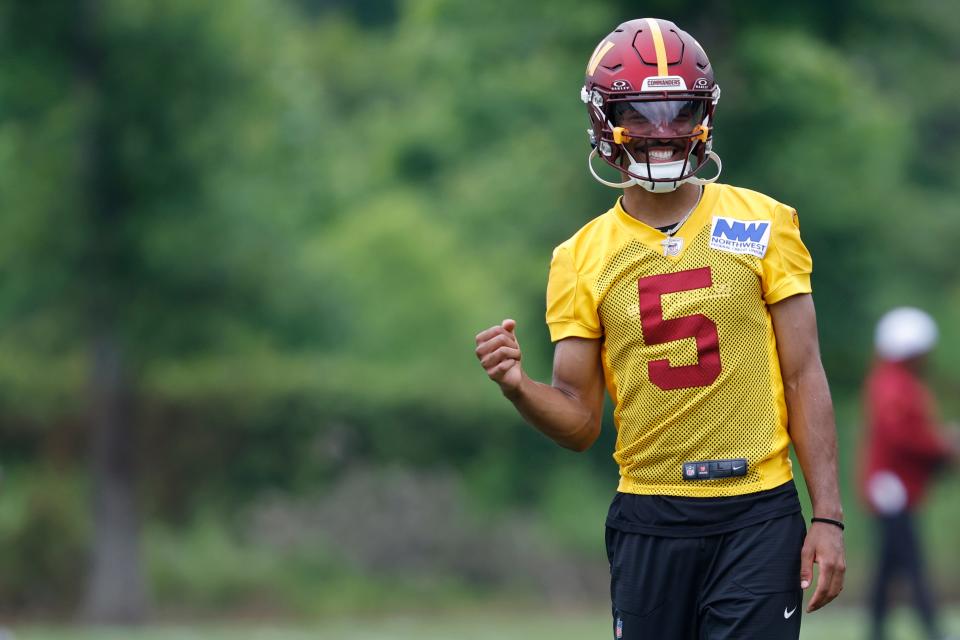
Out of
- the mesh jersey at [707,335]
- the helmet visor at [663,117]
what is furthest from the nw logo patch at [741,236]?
the helmet visor at [663,117]

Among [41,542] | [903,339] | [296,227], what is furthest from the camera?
[41,542]

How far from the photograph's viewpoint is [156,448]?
19.0 meters

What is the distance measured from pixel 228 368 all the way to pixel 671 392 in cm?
1512

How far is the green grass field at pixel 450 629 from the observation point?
13742mm

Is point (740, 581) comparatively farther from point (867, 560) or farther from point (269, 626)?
point (867, 560)

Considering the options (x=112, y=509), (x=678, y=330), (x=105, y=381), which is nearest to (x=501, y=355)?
(x=678, y=330)

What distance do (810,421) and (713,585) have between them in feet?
1.82

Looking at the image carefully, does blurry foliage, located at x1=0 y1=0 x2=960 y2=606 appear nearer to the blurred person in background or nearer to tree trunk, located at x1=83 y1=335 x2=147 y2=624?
tree trunk, located at x1=83 y1=335 x2=147 y2=624

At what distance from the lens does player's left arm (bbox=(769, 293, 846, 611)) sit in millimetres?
4602

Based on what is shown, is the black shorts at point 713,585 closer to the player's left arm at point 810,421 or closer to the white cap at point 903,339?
the player's left arm at point 810,421

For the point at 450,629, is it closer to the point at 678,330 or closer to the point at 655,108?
the point at 678,330

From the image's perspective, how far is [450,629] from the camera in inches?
597

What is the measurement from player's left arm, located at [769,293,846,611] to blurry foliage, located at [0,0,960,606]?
40.8 ft

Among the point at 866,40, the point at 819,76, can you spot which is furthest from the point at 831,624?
the point at 866,40
